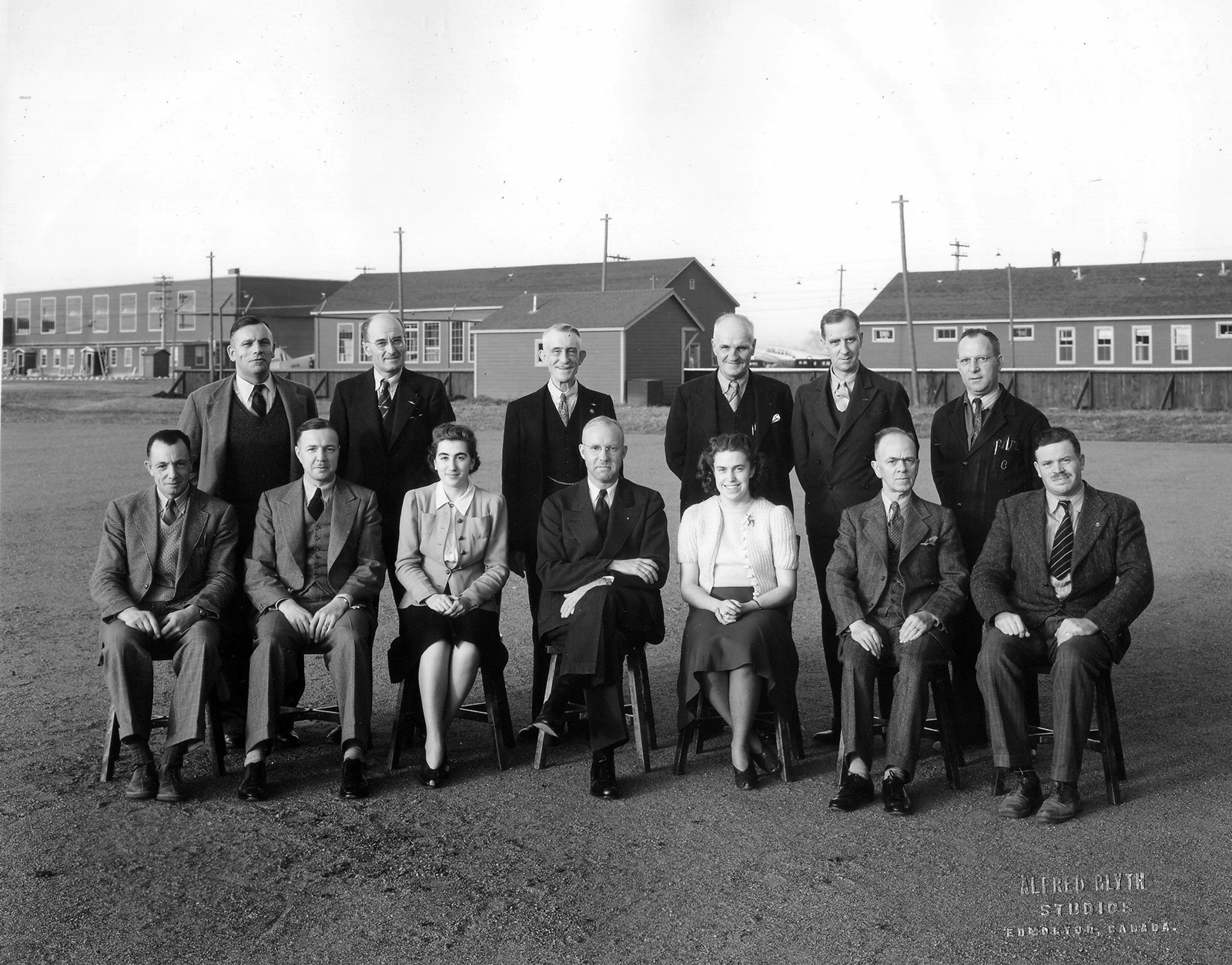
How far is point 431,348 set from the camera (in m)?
54.7

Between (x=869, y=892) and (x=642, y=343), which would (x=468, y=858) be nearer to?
(x=869, y=892)

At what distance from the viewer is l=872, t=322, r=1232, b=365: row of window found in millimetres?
45562

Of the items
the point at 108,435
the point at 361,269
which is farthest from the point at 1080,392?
the point at 361,269

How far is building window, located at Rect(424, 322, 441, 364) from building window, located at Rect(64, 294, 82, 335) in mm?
33111

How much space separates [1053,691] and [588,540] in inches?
82.7

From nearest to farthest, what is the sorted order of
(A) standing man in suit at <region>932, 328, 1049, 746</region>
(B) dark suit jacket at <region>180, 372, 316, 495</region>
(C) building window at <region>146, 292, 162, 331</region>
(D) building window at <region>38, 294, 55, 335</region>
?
(A) standing man in suit at <region>932, 328, 1049, 746</region> → (B) dark suit jacket at <region>180, 372, 316, 495</region> → (C) building window at <region>146, 292, 162, 331</region> → (D) building window at <region>38, 294, 55, 335</region>

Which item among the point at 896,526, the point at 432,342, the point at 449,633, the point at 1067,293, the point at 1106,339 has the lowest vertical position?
the point at 449,633

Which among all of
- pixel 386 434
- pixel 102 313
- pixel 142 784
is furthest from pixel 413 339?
pixel 142 784

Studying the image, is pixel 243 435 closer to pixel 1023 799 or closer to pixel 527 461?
pixel 527 461

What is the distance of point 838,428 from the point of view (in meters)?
5.73

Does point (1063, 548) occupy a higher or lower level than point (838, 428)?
lower

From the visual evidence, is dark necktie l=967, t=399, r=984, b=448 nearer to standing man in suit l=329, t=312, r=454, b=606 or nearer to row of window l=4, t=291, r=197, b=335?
standing man in suit l=329, t=312, r=454, b=606

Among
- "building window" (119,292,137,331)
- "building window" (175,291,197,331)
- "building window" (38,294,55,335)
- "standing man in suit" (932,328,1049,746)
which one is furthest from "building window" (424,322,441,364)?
"standing man in suit" (932,328,1049,746)

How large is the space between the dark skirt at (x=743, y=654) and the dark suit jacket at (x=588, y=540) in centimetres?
30
